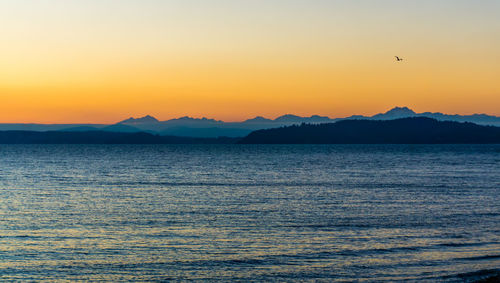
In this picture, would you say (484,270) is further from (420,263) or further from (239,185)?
(239,185)

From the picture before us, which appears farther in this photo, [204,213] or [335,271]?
[204,213]

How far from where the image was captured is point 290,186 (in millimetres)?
64750

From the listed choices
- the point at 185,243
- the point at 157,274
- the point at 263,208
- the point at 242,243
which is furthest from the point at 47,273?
the point at 263,208

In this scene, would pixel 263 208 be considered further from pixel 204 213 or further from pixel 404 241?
pixel 404 241

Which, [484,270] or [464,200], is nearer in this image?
[484,270]

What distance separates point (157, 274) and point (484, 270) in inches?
551

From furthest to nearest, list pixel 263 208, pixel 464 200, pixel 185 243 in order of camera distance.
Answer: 1. pixel 464 200
2. pixel 263 208
3. pixel 185 243

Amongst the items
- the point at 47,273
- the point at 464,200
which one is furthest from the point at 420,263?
the point at 464,200

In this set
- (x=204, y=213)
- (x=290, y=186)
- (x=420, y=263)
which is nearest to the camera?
(x=420, y=263)

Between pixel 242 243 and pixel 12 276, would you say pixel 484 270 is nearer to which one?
pixel 242 243

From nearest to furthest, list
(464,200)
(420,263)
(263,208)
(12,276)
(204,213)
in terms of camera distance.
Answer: (12,276)
(420,263)
(204,213)
(263,208)
(464,200)

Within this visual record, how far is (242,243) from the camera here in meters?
29.2

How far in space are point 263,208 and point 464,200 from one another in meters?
18.2

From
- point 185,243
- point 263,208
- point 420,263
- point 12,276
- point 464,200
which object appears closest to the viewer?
point 12,276
